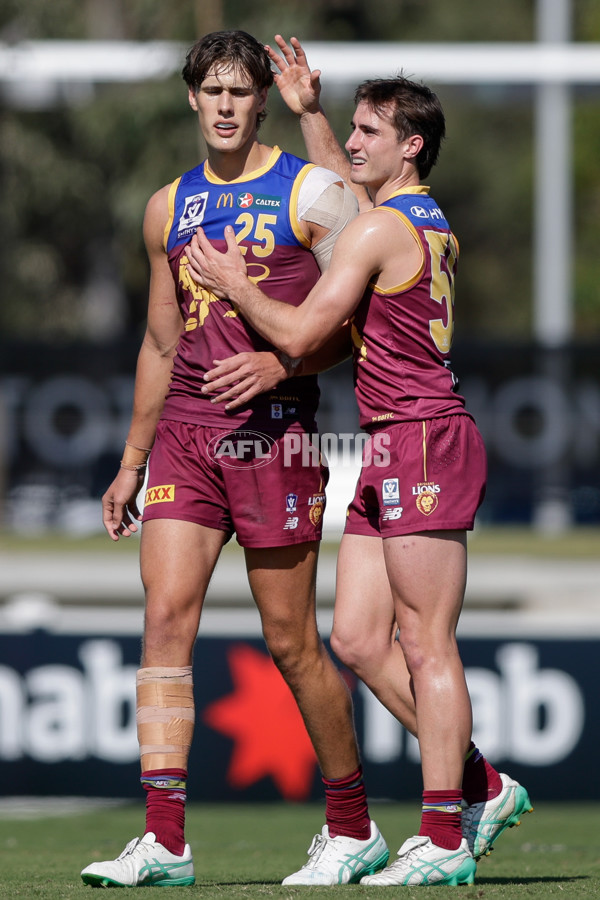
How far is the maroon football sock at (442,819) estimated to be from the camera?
411 cm

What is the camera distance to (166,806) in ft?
13.8

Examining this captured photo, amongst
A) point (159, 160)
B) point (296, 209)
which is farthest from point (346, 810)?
point (159, 160)

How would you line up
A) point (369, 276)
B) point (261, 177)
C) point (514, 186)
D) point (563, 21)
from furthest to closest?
point (514, 186)
point (563, 21)
point (261, 177)
point (369, 276)

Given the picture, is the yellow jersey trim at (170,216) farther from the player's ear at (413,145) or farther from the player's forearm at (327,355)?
the player's ear at (413,145)

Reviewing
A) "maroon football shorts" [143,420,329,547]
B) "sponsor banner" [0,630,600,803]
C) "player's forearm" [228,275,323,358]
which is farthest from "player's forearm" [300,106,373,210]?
"sponsor banner" [0,630,600,803]

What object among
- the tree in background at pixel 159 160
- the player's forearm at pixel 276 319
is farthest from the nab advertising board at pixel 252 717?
the tree in background at pixel 159 160

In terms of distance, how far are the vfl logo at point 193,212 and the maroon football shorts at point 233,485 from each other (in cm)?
61

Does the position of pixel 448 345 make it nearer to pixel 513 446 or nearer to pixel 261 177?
pixel 261 177

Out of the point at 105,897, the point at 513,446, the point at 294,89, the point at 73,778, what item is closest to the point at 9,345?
the point at 513,446

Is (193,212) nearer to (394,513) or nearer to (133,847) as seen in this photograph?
(394,513)

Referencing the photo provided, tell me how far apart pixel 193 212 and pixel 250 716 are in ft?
15.0

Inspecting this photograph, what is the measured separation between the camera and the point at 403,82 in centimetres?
436

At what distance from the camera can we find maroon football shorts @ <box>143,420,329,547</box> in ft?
14.4

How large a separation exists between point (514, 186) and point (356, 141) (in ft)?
117
